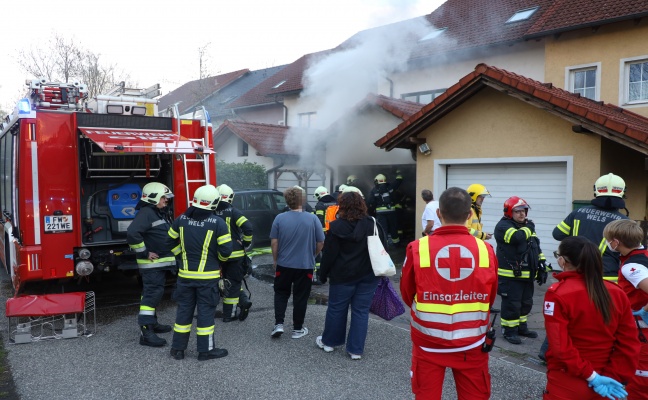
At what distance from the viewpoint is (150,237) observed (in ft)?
18.5

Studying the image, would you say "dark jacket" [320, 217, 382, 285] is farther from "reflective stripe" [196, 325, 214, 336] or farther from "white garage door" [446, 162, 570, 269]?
"white garage door" [446, 162, 570, 269]

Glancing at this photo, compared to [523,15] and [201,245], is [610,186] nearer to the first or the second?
[201,245]

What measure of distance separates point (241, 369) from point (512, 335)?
289 cm

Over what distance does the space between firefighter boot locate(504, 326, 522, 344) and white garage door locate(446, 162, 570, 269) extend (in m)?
3.62

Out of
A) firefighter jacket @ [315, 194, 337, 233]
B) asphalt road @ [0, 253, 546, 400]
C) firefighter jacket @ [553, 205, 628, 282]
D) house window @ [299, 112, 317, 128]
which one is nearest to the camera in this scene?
asphalt road @ [0, 253, 546, 400]

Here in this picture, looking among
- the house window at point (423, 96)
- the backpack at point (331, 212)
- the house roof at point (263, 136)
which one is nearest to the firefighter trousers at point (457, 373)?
the backpack at point (331, 212)

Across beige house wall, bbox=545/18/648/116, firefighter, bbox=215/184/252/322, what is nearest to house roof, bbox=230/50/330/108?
beige house wall, bbox=545/18/648/116

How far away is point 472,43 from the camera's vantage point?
615 inches

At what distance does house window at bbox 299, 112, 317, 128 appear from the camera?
18.0m

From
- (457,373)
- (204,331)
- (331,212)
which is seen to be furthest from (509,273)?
(204,331)

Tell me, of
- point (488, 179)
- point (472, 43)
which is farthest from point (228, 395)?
point (472, 43)

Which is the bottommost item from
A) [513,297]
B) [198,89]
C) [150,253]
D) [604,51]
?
[513,297]

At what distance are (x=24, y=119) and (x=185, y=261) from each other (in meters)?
3.02

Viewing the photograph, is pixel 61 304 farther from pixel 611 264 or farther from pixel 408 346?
pixel 611 264
